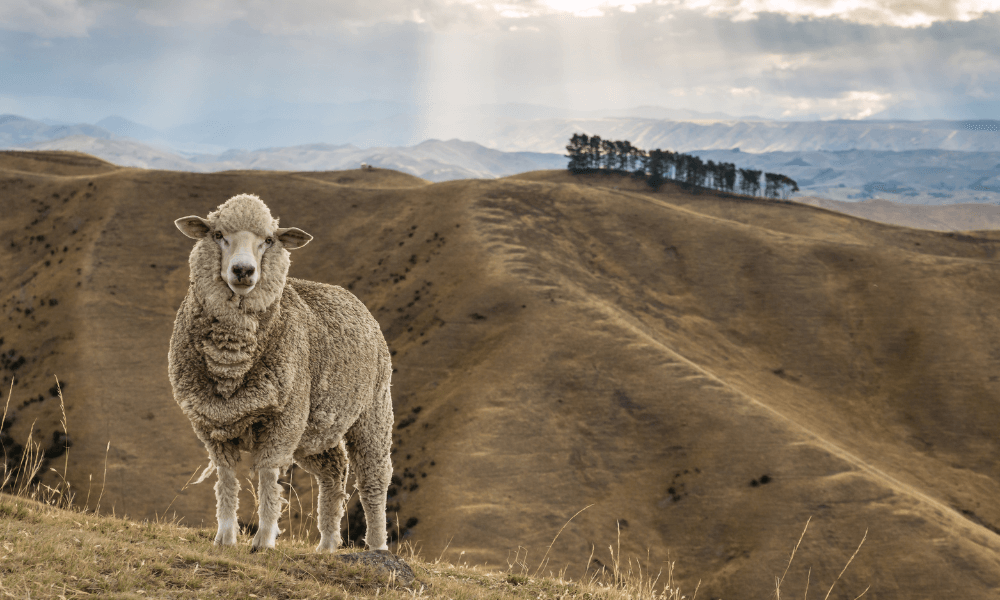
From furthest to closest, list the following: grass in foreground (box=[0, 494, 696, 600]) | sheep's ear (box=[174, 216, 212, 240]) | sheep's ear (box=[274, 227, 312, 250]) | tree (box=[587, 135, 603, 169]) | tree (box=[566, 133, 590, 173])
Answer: tree (box=[587, 135, 603, 169]), tree (box=[566, 133, 590, 173]), sheep's ear (box=[274, 227, 312, 250]), sheep's ear (box=[174, 216, 212, 240]), grass in foreground (box=[0, 494, 696, 600])

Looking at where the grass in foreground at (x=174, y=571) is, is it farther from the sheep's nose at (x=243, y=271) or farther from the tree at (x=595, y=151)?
the tree at (x=595, y=151)

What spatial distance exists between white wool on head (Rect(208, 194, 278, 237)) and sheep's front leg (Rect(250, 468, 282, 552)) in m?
3.04

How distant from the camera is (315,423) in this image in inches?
324

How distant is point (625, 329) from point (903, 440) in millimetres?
28433

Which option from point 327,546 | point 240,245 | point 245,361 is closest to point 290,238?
point 240,245

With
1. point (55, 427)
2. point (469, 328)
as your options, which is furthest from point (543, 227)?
point (55, 427)

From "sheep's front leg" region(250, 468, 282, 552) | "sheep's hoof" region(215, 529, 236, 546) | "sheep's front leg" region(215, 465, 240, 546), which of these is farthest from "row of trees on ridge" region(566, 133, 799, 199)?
"sheep's hoof" region(215, 529, 236, 546)

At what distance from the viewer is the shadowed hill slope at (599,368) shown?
37.0m

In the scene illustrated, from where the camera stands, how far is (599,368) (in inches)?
1853

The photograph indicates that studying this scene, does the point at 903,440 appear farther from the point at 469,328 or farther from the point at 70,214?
the point at 70,214

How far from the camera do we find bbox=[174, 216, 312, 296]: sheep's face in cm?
688

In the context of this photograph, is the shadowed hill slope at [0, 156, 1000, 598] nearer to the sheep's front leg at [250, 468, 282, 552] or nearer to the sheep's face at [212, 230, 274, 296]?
the sheep's front leg at [250, 468, 282, 552]

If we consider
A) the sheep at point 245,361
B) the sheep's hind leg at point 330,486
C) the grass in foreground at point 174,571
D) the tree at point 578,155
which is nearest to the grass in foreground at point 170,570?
the grass in foreground at point 174,571

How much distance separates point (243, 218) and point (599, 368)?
4174cm
